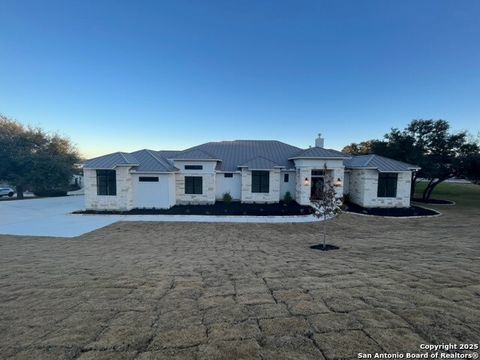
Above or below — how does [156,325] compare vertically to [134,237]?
above

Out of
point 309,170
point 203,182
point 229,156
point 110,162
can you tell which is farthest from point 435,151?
point 110,162

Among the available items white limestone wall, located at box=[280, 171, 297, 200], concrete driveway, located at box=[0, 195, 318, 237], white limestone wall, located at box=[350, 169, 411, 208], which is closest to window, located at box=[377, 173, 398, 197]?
white limestone wall, located at box=[350, 169, 411, 208]

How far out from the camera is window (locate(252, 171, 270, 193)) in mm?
19047

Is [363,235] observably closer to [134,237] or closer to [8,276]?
[134,237]

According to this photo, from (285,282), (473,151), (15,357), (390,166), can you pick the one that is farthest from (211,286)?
(473,151)

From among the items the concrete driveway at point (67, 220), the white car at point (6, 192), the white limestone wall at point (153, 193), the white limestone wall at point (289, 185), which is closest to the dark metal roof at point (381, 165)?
the white limestone wall at point (289, 185)

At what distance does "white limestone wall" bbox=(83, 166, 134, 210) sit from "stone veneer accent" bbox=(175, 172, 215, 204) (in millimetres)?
3843

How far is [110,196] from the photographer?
53.4 ft

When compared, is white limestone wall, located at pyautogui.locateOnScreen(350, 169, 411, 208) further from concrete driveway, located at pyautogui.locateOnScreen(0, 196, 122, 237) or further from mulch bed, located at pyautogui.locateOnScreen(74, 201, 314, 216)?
concrete driveway, located at pyautogui.locateOnScreen(0, 196, 122, 237)

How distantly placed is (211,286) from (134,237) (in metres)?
7.39

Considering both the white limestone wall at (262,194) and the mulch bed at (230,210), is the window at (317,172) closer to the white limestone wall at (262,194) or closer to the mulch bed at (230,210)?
the white limestone wall at (262,194)

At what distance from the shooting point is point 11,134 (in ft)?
77.6

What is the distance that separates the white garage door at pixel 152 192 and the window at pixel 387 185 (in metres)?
17.0

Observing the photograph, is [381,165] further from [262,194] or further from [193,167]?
[193,167]
